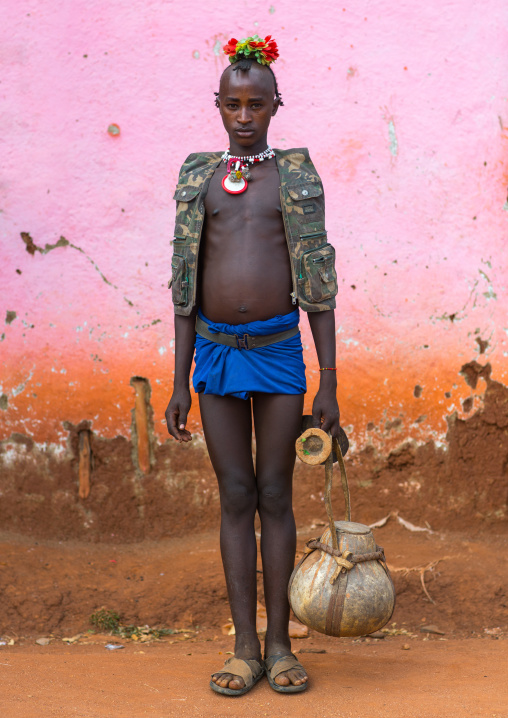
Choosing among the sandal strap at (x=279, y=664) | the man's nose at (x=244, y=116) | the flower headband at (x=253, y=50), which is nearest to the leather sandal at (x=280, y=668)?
the sandal strap at (x=279, y=664)

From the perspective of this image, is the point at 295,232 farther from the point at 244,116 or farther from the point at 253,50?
the point at 253,50

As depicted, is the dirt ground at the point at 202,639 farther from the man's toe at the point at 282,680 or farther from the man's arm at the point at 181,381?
the man's arm at the point at 181,381

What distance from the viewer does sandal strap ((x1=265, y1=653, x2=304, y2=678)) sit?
9.80ft

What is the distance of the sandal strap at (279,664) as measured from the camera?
2.99 m

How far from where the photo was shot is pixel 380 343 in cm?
473

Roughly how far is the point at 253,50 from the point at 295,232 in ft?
2.16

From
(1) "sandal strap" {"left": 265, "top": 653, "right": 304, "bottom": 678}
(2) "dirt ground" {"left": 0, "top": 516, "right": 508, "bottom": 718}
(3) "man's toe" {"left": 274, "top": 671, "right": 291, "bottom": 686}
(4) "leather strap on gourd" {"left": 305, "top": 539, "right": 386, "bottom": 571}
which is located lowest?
(2) "dirt ground" {"left": 0, "top": 516, "right": 508, "bottom": 718}

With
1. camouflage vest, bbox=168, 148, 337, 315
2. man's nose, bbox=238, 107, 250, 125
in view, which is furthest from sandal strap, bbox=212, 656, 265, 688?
man's nose, bbox=238, 107, 250, 125

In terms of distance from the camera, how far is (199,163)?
322 centimetres

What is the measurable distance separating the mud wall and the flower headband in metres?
1.60

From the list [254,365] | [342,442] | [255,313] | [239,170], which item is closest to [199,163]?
[239,170]

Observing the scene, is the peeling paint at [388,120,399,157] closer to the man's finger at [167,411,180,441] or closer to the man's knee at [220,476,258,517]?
the man's finger at [167,411,180,441]

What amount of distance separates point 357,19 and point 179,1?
38.0 inches

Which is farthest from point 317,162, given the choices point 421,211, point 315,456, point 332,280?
point 315,456
